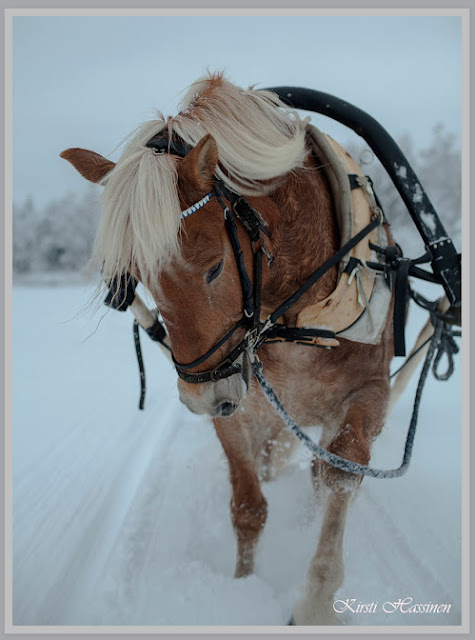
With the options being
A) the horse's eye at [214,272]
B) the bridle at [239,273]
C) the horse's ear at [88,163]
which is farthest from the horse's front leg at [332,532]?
the horse's ear at [88,163]

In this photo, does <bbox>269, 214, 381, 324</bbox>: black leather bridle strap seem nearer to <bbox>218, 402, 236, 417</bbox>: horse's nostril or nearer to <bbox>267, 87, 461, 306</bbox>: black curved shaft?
<bbox>267, 87, 461, 306</bbox>: black curved shaft

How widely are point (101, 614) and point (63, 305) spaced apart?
10.3m

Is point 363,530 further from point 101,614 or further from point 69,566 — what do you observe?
point 69,566

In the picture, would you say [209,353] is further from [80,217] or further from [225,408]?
[80,217]

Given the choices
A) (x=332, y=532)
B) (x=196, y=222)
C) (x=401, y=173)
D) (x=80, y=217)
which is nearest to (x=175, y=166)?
(x=196, y=222)

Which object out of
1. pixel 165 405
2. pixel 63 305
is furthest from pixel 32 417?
pixel 63 305

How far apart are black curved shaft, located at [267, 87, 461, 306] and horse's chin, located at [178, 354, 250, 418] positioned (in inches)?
43.1

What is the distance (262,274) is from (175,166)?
0.51 m

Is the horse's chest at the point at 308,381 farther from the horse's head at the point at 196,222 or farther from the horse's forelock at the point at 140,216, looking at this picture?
the horse's forelock at the point at 140,216

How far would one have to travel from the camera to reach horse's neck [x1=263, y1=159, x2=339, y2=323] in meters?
1.68

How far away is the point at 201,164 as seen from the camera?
1.32 meters

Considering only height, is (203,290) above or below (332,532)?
above

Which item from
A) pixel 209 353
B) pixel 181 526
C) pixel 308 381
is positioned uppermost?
pixel 209 353

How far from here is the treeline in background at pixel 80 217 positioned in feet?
56.5
